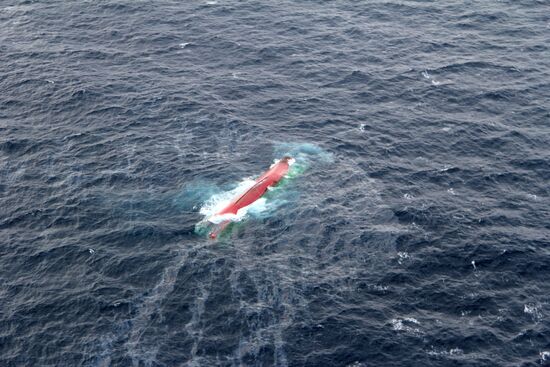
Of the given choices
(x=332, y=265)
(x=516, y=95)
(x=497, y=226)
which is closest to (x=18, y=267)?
(x=332, y=265)

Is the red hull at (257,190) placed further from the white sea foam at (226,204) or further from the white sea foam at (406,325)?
the white sea foam at (406,325)

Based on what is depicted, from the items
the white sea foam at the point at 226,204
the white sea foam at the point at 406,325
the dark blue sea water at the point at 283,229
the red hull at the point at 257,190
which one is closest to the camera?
the dark blue sea water at the point at 283,229

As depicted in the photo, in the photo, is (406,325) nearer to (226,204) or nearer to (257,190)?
(257,190)

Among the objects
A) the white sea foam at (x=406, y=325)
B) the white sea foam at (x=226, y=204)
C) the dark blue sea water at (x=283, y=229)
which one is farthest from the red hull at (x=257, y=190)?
the white sea foam at (x=406, y=325)

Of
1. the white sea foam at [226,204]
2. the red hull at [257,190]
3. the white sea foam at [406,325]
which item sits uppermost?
the red hull at [257,190]

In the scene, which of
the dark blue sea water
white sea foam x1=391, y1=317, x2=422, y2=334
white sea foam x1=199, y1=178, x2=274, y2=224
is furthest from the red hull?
white sea foam x1=391, y1=317, x2=422, y2=334

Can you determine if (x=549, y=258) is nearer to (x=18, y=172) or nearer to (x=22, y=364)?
(x=22, y=364)

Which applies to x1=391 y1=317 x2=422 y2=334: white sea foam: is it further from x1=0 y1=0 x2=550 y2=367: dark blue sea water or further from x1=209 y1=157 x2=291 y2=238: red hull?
x1=209 y1=157 x2=291 y2=238: red hull
